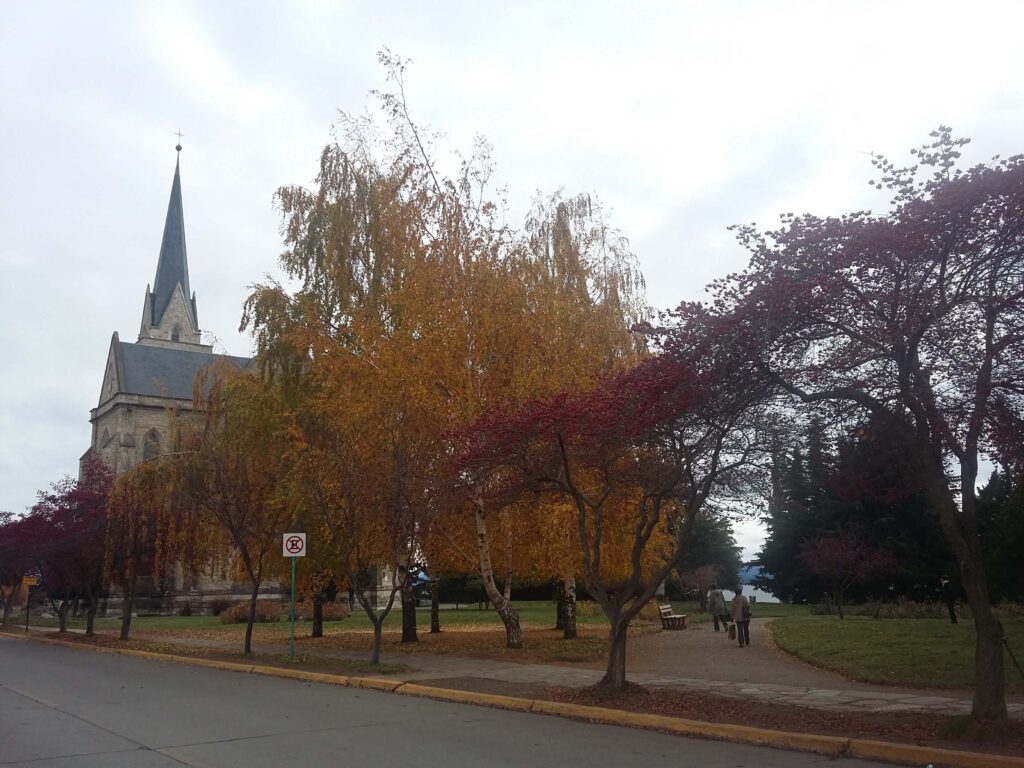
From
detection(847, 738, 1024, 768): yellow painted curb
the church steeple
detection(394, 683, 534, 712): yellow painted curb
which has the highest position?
the church steeple

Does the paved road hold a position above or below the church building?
below

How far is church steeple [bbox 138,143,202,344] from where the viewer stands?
86.1 m

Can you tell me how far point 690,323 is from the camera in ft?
36.4

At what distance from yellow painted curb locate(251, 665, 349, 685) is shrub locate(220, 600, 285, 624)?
25.6 meters

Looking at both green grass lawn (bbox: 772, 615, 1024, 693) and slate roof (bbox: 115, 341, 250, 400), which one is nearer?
green grass lawn (bbox: 772, 615, 1024, 693)

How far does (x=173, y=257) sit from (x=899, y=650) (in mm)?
81874

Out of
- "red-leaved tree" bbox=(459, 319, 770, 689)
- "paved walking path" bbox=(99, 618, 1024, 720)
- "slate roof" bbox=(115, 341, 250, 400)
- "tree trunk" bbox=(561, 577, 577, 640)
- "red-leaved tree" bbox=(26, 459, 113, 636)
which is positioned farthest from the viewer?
"slate roof" bbox=(115, 341, 250, 400)

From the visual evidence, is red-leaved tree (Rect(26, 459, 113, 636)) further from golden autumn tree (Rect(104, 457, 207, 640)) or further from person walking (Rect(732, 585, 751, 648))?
person walking (Rect(732, 585, 751, 648))

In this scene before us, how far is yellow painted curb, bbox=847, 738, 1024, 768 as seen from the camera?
27.3 ft

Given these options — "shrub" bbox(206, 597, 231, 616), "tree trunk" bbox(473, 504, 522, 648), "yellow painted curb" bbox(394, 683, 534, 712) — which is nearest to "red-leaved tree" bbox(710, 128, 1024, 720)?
"yellow painted curb" bbox(394, 683, 534, 712)

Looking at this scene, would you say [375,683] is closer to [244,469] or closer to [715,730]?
[715,730]

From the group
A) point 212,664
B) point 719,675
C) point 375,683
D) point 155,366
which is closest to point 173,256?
point 155,366

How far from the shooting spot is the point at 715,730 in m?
10.4

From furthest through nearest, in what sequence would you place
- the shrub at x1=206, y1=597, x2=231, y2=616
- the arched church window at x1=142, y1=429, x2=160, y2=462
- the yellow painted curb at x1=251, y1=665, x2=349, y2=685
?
the arched church window at x1=142, y1=429, x2=160, y2=462, the shrub at x1=206, y1=597, x2=231, y2=616, the yellow painted curb at x1=251, y1=665, x2=349, y2=685
